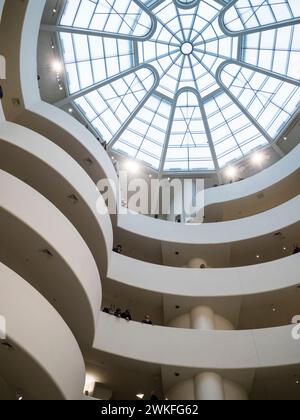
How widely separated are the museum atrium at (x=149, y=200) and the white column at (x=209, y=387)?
5 centimetres

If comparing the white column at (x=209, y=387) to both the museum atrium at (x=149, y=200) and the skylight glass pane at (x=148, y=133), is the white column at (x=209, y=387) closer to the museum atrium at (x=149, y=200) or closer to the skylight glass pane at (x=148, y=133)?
the museum atrium at (x=149, y=200)

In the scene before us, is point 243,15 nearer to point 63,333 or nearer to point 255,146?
point 255,146

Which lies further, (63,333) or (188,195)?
(188,195)

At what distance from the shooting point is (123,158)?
97.3ft

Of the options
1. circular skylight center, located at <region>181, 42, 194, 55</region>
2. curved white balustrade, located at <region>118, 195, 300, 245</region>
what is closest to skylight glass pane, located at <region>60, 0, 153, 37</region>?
circular skylight center, located at <region>181, 42, 194, 55</region>

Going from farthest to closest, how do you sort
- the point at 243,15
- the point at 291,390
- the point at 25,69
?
the point at 243,15 → the point at 25,69 → the point at 291,390

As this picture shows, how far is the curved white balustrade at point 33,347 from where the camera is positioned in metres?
10.4

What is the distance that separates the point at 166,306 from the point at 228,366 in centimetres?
483

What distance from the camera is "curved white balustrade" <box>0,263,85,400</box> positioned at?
10.4m

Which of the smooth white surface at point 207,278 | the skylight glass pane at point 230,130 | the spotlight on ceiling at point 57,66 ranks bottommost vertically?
the smooth white surface at point 207,278

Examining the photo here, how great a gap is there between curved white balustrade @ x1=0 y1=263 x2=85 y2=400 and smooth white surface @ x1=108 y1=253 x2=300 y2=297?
7755 millimetres

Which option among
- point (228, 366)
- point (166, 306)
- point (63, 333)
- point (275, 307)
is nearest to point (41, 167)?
point (63, 333)

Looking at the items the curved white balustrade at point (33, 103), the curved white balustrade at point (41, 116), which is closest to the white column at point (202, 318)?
the curved white balustrade at point (41, 116)

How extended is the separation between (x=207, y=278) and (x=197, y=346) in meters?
4.18
